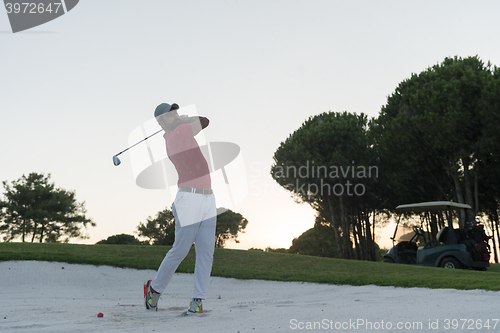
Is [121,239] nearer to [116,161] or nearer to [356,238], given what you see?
[356,238]

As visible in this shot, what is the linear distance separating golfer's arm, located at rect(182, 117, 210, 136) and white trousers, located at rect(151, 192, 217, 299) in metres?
0.71

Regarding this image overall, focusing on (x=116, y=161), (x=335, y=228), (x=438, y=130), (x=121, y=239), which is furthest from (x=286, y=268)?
(x=121, y=239)

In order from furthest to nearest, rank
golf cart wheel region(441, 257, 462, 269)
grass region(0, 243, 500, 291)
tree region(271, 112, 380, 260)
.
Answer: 1. tree region(271, 112, 380, 260)
2. golf cart wheel region(441, 257, 462, 269)
3. grass region(0, 243, 500, 291)

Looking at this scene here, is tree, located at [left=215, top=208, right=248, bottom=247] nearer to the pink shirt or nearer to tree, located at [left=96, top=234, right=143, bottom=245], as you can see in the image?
tree, located at [left=96, top=234, right=143, bottom=245]

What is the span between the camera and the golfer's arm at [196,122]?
4.20 meters

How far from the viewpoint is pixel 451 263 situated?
40.0 feet

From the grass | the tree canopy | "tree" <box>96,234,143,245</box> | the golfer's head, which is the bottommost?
the grass

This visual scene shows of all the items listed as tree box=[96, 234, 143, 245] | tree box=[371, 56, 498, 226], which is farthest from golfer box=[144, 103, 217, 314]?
tree box=[96, 234, 143, 245]

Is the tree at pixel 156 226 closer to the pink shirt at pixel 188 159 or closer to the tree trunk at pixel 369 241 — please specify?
the tree trunk at pixel 369 241

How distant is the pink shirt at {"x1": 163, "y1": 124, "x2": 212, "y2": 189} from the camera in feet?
13.2

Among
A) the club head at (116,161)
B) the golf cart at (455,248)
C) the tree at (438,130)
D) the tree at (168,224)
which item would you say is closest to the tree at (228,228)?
the tree at (168,224)

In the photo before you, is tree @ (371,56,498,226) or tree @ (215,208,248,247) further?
tree @ (215,208,248,247)

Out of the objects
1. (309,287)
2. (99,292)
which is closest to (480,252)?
(309,287)

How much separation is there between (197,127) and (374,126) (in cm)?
2151
